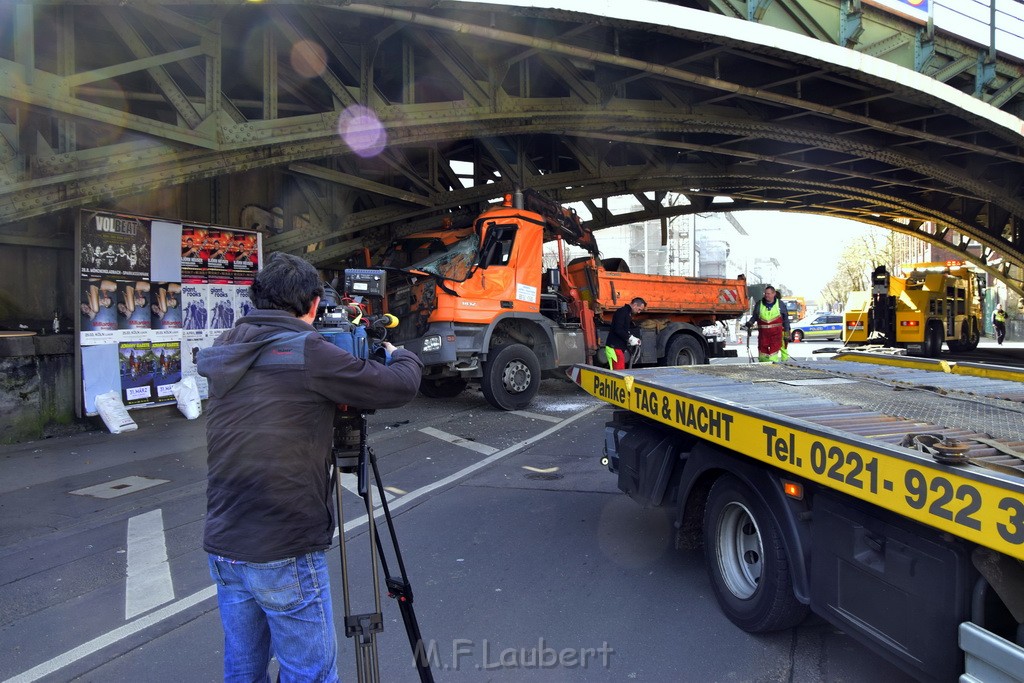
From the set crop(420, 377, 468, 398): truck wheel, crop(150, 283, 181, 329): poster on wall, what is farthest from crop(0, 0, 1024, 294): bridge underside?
crop(420, 377, 468, 398): truck wheel

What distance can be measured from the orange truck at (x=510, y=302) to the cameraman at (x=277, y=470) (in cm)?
732

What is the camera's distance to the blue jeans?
80.3 inches

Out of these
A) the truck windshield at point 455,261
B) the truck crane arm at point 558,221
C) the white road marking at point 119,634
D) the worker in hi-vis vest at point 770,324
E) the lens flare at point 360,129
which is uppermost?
the lens flare at point 360,129

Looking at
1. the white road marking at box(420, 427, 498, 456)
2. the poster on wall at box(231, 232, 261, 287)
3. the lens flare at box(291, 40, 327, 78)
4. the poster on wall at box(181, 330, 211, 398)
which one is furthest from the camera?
the poster on wall at box(231, 232, 261, 287)

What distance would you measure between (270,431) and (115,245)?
29.0 feet

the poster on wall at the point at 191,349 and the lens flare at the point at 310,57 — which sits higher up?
the lens flare at the point at 310,57

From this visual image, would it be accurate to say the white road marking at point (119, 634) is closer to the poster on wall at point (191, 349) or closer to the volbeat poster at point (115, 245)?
the poster on wall at point (191, 349)

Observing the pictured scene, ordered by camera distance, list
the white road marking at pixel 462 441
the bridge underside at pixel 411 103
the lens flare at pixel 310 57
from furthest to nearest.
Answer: the lens flare at pixel 310 57
the bridge underside at pixel 411 103
the white road marking at pixel 462 441

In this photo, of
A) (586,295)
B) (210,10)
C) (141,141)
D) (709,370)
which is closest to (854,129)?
(586,295)

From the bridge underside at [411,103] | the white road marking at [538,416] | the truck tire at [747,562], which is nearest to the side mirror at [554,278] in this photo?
the white road marking at [538,416]

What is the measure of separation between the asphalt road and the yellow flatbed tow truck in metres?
0.33

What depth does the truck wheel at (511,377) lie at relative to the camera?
1009 cm

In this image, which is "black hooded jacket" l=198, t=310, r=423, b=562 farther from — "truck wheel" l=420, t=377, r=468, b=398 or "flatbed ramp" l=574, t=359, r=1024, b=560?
"truck wheel" l=420, t=377, r=468, b=398

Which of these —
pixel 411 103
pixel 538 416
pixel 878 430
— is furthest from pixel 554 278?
pixel 878 430
